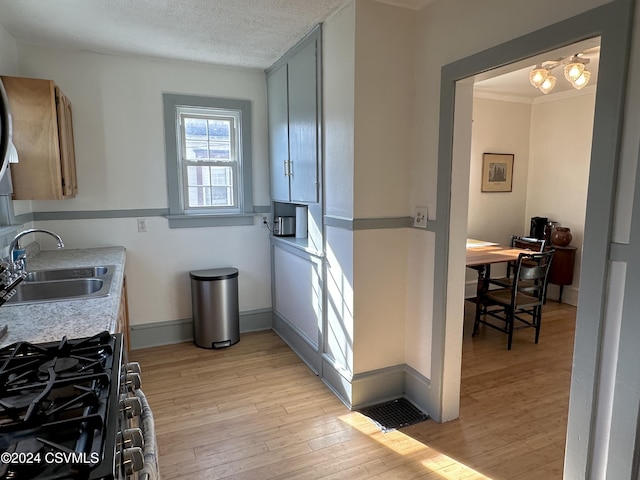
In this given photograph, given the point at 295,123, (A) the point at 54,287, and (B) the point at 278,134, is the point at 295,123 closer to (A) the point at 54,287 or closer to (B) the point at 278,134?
(B) the point at 278,134

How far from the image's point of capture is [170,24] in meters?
2.56

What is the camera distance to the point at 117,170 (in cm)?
329

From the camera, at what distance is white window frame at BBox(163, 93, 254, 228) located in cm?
342

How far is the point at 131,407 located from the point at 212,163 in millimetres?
2977

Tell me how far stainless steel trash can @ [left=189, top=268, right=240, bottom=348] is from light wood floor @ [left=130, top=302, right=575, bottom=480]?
160mm

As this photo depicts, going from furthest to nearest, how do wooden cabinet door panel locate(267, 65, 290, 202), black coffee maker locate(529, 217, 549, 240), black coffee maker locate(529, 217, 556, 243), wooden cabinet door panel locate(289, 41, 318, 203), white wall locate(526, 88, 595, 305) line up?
black coffee maker locate(529, 217, 549, 240), black coffee maker locate(529, 217, 556, 243), white wall locate(526, 88, 595, 305), wooden cabinet door panel locate(267, 65, 290, 202), wooden cabinet door panel locate(289, 41, 318, 203)

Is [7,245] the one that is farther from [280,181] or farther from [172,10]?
→ [280,181]

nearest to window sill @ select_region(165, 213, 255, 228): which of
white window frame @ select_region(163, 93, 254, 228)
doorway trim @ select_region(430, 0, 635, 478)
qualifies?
white window frame @ select_region(163, 93, 254, 228)

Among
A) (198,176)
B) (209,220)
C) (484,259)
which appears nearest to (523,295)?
(484,259)

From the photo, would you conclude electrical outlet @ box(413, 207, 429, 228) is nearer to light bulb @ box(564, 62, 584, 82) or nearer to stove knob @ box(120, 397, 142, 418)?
light bulb @ box(564, 62, 584, 82)

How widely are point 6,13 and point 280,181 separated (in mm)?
2105

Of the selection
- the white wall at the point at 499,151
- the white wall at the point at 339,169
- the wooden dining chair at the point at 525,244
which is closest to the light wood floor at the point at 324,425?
the white wall at the point at 339,169

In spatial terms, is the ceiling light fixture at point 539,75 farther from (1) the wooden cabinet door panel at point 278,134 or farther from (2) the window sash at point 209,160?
(2) the window sash at point 209,160

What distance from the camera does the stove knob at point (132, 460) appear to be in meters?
0.75
